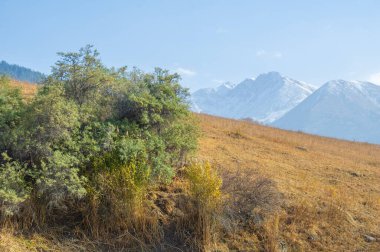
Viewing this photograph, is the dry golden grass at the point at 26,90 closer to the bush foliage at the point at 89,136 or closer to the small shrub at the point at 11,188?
the bush foliage at the point at 89,136

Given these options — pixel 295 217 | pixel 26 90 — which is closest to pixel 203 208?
pixel 295 217

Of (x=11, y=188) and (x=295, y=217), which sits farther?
(x=295, y=217)

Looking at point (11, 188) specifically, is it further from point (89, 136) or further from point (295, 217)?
point (295, 217)

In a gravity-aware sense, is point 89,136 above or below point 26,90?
below

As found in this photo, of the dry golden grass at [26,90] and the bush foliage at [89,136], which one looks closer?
the bush foliage at [89,136]

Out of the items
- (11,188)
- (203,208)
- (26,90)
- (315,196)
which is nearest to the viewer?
(11,188)

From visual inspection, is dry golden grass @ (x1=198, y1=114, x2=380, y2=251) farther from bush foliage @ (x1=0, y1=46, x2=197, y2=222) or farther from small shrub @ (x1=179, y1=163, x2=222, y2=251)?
bush foliage @ (x1=0, y1=46, x2=197, y2=222)

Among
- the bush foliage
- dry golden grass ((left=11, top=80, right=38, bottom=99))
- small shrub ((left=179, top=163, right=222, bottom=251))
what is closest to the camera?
the bush foliage

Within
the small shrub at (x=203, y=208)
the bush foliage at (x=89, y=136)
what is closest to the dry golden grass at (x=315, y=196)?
the small shrub at (x=203, y=208)

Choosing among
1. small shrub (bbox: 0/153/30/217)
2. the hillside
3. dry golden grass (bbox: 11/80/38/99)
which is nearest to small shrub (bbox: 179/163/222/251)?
the hillside

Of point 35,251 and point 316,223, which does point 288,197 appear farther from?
point 35,251

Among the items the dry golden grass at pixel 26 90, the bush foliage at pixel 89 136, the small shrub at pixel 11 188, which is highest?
the dry golden grass at pixel 26 90

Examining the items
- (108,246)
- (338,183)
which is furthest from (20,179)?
(338,183)

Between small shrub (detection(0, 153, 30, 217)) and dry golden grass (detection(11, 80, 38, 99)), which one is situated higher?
dry golden grass (detection(11, 80, 38, 99))
